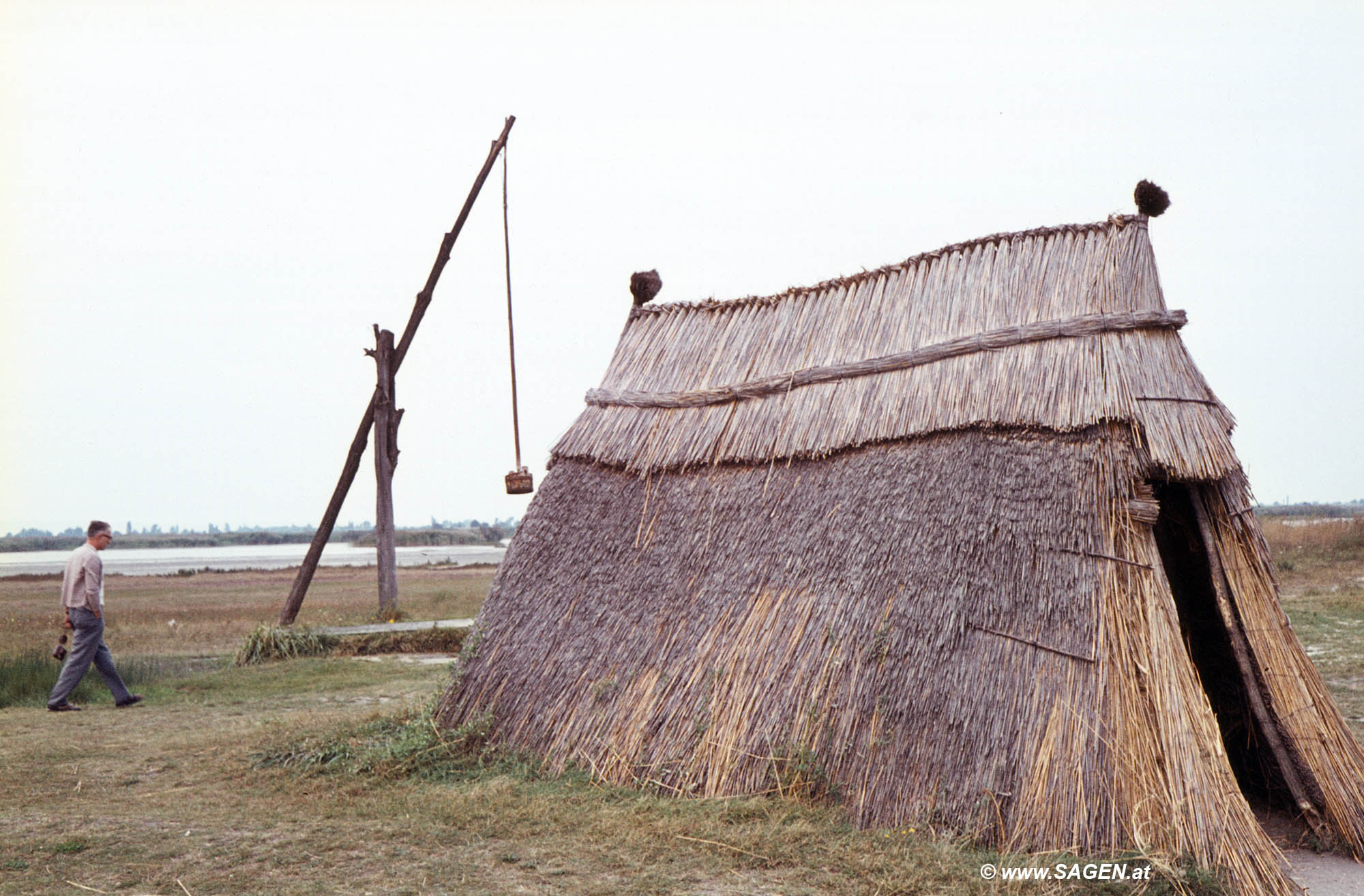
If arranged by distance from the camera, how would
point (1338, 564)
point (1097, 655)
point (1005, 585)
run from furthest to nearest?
point (1338, 564) → point (1005, 585) → point (1097, 655)

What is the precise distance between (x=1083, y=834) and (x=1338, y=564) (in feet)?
82.9

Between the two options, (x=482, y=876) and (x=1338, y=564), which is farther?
(x=1338, y=564)

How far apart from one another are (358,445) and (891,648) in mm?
13848

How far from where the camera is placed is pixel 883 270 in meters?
8.33

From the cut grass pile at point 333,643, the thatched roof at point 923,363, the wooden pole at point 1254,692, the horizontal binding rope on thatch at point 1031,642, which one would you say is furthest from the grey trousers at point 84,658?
the wooden pole at point 1254,692

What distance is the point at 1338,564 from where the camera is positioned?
85.3ft

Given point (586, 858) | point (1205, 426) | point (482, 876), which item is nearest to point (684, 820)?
point (586, 858)

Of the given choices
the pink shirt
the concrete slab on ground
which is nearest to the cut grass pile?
the concrete slab on ground

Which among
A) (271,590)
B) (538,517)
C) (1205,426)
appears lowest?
(271,590)

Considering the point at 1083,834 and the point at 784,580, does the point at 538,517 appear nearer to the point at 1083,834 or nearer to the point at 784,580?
the point at 784,580

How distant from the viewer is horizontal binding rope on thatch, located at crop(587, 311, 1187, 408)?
6652 mm

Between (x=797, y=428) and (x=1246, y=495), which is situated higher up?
(x=797, y=428)

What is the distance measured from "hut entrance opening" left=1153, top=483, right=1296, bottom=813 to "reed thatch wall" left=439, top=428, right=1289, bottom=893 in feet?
4.20

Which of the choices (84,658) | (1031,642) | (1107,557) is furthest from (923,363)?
(84,658)
